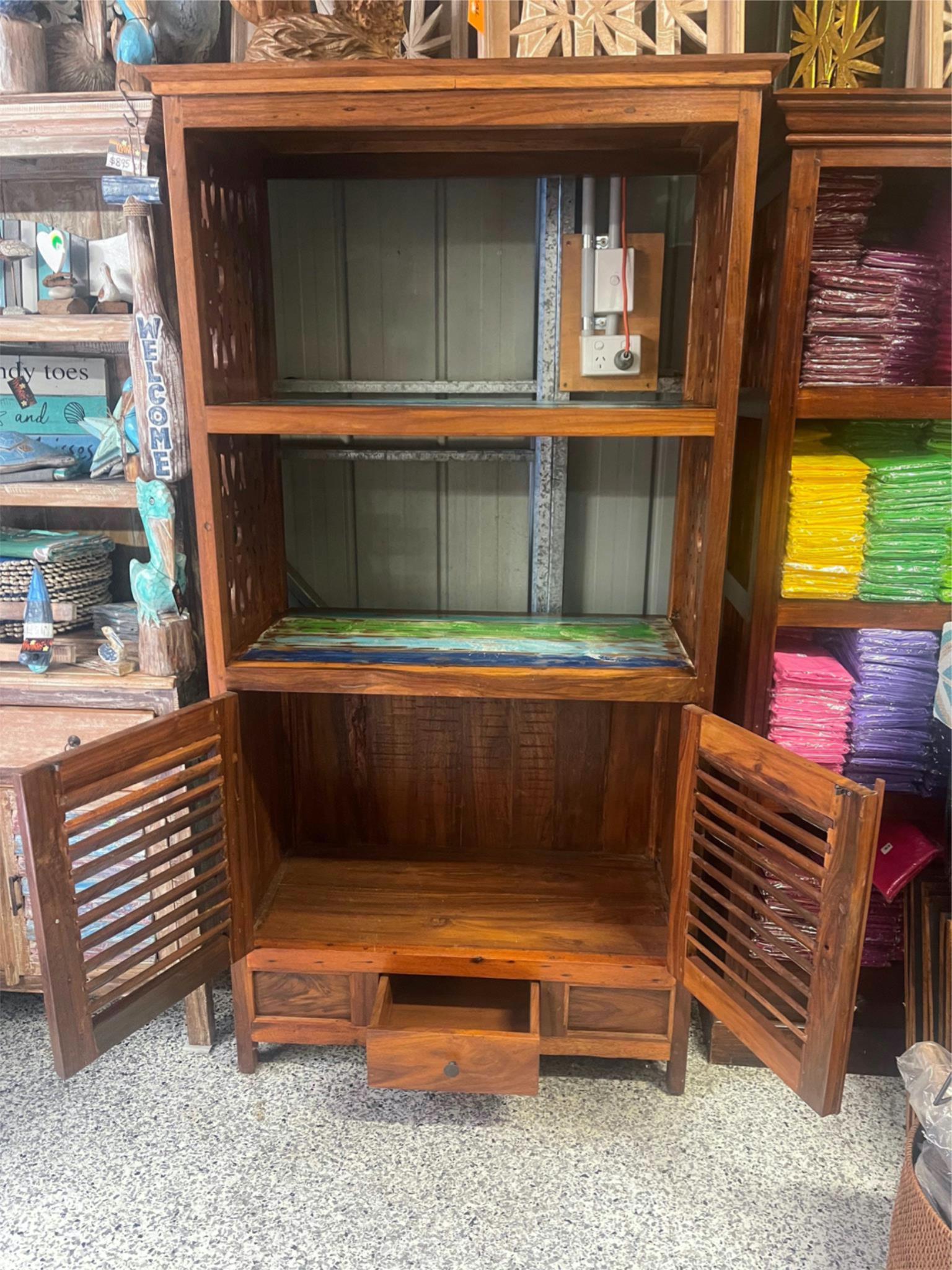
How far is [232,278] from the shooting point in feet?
5.50

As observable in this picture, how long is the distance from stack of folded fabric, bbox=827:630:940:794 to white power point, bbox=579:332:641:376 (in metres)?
0.74

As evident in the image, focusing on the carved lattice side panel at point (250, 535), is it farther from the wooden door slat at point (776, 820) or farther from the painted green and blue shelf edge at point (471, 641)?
the wooden door slat at point (776, 820)

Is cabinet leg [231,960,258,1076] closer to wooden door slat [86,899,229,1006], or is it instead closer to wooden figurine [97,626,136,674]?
wooden door slat [86,899,229,1006]

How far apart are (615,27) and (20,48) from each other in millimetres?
1130

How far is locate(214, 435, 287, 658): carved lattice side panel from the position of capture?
5.50 feet

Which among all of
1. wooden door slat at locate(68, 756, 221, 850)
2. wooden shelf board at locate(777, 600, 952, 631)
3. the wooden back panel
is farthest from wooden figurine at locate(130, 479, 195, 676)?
wooden shelf board at locate(777, 600, 952, 631)

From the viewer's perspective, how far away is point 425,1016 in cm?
166

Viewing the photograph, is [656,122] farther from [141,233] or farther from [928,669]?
[928,669]

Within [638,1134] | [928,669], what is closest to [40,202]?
[928,669]

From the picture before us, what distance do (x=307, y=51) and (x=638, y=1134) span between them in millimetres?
2093

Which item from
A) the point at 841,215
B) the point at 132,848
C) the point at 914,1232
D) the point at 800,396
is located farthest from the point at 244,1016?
the point at 841,215

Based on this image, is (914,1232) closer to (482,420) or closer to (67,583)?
(482,420)

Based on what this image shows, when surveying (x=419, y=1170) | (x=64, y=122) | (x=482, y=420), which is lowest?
(x=419, y=1170)

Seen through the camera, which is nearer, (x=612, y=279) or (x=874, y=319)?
(x=874, y=319)
